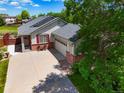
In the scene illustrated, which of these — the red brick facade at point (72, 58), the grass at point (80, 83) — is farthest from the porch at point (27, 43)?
the grass at point (80, 83)

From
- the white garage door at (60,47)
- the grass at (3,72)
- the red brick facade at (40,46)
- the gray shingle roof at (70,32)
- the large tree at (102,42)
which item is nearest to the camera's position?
the large tree at (102,42)

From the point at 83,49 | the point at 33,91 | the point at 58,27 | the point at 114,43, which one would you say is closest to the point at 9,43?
the point at 58,27

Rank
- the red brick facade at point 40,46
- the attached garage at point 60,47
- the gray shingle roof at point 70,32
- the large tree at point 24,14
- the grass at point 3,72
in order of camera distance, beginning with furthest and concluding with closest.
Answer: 1. the large tree at point 24,14
2. the red brick facade at point 40,46
3. the attached garage at point 60,47
4. the gray shingle roof at point 70,32
5. the grass at point 3,72

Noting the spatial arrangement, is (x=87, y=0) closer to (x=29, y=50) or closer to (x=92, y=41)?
(x=92, y=41)

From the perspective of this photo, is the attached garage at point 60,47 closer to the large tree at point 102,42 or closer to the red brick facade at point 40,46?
the red brick facade at point 40,46

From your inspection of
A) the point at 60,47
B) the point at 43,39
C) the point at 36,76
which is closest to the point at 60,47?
the point at 60,47

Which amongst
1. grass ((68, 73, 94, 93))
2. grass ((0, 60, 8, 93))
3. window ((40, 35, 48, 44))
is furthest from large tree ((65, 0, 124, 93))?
window ((40, 35, 48, 44))
